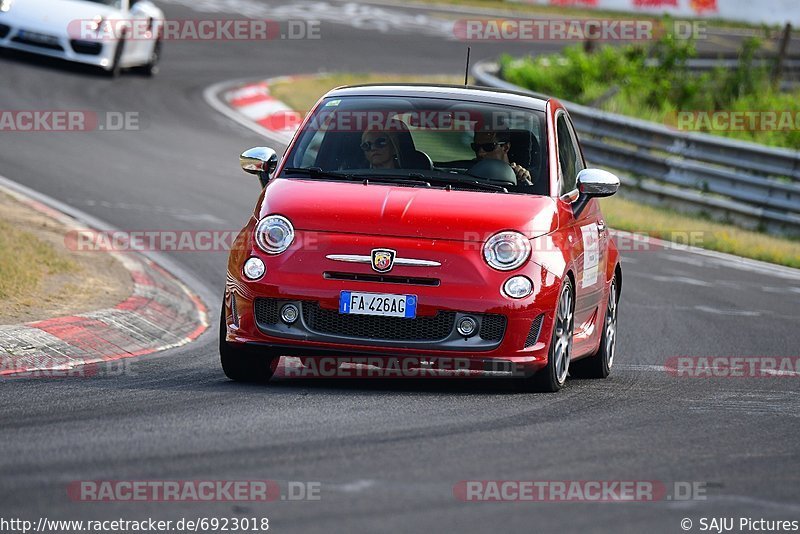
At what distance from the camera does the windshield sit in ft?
28.1

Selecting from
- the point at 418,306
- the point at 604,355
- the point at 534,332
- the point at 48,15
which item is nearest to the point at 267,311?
the point at 418,306

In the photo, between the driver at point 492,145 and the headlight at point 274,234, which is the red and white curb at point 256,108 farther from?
the headlight at point 274,234

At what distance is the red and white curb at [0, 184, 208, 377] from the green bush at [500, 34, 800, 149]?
13525mm

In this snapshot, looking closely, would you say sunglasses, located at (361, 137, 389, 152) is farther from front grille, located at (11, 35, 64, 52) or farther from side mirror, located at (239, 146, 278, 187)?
front grille, located at (11, 35, 64, 52)

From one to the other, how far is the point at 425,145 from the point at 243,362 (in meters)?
1.88

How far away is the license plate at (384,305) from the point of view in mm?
7703

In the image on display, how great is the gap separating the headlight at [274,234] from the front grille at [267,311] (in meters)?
0.26

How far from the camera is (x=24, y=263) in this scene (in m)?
10.8

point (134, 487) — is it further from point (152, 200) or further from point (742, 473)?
point (152, 200)

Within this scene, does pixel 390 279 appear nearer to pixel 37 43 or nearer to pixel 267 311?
pixel 267 311

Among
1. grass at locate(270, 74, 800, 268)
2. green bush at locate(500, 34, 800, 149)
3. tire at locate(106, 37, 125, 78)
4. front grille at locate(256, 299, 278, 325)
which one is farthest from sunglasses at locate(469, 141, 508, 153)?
green bush at locate(500, 34, 800, 149)

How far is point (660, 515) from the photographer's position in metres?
5.31

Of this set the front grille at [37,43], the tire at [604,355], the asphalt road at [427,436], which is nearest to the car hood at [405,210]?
the asphalt road at [427,436]

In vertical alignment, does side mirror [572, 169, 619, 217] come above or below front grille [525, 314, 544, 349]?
above
